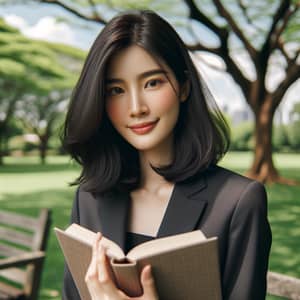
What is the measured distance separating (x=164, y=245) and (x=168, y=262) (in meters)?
0.05

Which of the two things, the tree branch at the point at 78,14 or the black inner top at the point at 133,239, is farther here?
the tree branch at the point at 78,14

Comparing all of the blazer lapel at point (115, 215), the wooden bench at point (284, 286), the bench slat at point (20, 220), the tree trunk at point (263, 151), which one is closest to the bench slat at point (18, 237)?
the bench slat at point (20, 220)

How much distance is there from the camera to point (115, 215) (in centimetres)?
171

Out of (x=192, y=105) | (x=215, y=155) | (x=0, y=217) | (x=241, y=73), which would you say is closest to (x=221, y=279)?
(x=215, y=155)

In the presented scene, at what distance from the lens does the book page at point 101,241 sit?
55.5 inches

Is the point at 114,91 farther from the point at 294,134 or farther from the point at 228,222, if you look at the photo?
the point at 294,134

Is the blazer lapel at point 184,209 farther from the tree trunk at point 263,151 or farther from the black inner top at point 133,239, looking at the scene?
the tree trunk at point 263,151

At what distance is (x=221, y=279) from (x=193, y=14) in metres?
11.3

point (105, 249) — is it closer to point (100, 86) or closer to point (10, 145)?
point (100, 86)

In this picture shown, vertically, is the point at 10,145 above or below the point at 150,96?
below

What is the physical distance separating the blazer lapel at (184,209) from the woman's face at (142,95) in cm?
16

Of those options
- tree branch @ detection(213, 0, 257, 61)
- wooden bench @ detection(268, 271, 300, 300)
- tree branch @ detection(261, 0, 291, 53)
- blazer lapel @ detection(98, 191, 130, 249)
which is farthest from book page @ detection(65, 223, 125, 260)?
tree branch @ detection(261, 0, 291, 53)

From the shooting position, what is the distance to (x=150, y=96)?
5.24 feet

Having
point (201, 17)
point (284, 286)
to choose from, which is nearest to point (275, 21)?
point (201, 17)
